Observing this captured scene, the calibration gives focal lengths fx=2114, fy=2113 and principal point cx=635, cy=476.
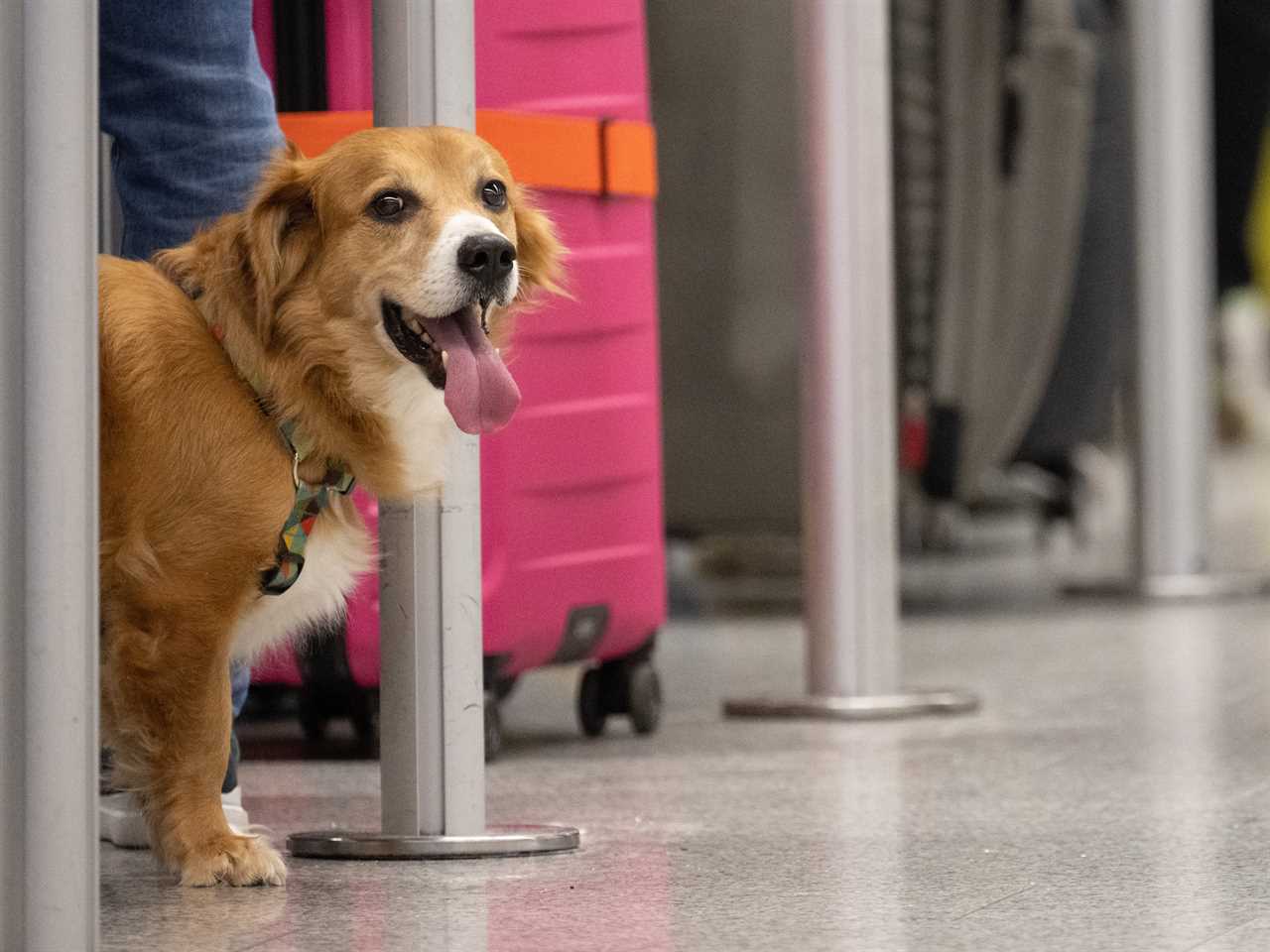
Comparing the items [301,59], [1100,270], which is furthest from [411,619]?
[1100,270]

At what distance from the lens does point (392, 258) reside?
2141mm

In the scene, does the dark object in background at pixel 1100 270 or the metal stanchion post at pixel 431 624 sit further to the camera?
the dark object in background at pixel 1100 270

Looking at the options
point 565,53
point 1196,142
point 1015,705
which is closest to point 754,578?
point 1196,142

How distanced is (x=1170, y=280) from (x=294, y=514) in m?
4.19

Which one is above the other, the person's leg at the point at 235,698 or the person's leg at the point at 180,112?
the person's leg at the point at 180,112

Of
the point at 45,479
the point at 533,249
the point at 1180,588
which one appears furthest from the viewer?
the point at 1180,588

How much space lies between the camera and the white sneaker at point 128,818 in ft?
7.82

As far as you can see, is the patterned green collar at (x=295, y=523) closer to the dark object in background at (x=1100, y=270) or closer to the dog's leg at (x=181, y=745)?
the dog's leg at (x=181, y=745)

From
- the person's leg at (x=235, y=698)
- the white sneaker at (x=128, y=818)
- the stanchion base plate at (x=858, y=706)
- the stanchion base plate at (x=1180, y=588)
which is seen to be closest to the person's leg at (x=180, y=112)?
the person's leg at (x=235, y=698)

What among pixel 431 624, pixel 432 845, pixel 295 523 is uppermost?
pixel 295 523

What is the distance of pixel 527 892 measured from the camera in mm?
2045

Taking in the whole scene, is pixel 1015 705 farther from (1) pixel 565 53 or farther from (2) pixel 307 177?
(2) pixel 307 177

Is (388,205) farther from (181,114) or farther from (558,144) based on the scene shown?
(558,144)

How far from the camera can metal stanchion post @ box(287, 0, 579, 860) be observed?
2195mm
